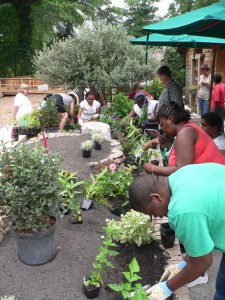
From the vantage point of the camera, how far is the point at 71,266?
8.65 ft

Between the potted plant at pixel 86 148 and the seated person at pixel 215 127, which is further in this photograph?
the potted plant at pixel 86 148

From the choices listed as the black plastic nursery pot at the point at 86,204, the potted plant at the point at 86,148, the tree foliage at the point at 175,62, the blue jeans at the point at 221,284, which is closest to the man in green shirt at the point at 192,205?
the blue jeans at the point at 221,284

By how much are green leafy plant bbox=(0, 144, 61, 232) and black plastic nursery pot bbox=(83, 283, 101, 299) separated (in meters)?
0.58

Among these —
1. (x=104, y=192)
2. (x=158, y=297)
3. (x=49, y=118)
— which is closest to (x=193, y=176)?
(x=158, y=297)

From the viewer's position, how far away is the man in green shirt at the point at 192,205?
55.8 inches

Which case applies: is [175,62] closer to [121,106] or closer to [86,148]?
[121,106]

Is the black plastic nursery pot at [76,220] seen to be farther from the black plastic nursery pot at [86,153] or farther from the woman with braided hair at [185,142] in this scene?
the black plastic nursery pot at [86,153]

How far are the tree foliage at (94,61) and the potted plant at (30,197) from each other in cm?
635

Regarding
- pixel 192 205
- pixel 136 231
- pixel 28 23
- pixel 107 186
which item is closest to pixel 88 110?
pixel 107 186

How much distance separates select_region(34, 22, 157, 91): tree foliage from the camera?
28.5 feet

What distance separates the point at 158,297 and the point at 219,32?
152 inches

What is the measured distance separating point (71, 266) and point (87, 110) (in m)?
5.51

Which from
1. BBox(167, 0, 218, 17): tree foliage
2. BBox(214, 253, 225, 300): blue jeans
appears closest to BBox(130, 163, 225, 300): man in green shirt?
BBox(214, 253, 225, 300): blue jeans

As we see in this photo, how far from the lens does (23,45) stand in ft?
75.8
